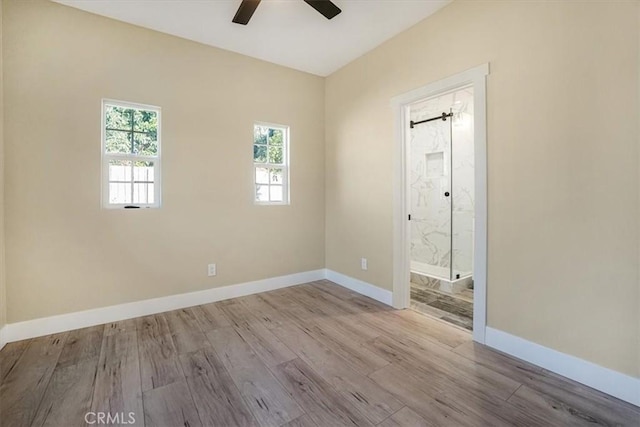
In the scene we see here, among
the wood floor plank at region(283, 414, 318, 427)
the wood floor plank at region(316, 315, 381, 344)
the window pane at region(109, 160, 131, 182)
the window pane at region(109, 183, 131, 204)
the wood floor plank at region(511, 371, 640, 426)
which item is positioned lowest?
the wood floor plank at region(283, 414, 318, 427)

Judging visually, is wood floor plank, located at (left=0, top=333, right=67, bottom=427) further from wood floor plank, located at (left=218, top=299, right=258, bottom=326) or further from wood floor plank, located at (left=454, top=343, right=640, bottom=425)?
wood floor plank, located at (left=454, top=343, right=640, bottom=425)

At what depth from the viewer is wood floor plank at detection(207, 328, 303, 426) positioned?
155cm

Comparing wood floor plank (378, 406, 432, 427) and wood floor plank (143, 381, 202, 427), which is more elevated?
wood floor plank (378, 406, 432, 427)

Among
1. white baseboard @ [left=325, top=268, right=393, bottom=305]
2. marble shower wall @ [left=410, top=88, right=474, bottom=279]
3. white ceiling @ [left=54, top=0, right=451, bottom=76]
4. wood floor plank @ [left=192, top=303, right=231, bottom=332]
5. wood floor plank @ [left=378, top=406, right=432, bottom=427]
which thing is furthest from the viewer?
marble shower wall @ [left=410, top=88, right=474, bottom=279]

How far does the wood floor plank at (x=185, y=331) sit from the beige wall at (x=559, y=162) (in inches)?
96.1

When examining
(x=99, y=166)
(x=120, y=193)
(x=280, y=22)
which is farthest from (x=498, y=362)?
(x=99, y=166)

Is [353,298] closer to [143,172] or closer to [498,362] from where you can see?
[498,362]

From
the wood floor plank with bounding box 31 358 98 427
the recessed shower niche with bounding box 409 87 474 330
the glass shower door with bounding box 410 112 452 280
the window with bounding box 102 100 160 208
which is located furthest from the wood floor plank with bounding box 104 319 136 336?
the glass shower door with bounding box 410 112 452 280

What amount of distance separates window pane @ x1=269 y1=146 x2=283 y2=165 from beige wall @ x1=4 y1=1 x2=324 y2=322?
19 centimetres

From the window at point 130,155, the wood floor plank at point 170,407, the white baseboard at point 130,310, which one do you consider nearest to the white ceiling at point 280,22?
the window at point 130,155

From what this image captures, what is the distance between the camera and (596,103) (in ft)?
5.62

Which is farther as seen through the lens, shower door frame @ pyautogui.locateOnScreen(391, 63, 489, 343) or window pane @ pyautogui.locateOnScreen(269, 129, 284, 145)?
window pane @ pyautogui.locateOnScreen(269, 129, 284, 145)

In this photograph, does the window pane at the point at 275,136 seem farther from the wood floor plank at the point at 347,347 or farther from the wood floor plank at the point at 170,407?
the wood floor plank at the point at 170,407

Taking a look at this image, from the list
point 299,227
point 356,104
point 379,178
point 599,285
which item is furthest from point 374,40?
point 599,285
